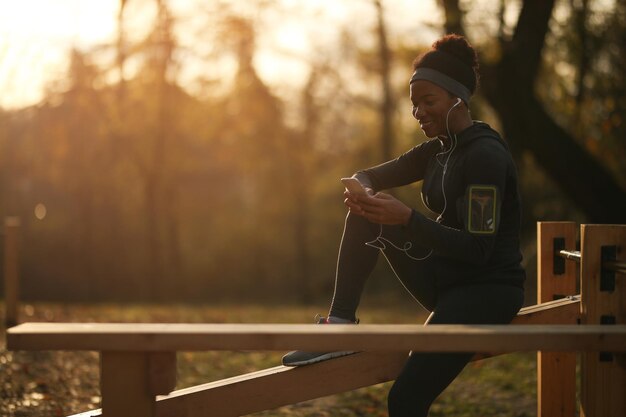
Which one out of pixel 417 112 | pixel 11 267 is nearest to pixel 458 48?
pixel 417 112

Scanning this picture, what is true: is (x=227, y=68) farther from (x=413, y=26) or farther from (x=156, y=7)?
(x=413, y=26)

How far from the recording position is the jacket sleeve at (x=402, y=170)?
151 inches

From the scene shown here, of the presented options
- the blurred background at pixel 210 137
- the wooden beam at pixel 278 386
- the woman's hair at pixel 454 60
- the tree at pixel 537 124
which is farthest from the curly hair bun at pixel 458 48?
the blurred background at pixel 210 137

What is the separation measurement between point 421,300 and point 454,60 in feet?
3.28

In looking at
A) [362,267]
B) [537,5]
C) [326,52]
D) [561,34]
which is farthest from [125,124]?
[362,267]

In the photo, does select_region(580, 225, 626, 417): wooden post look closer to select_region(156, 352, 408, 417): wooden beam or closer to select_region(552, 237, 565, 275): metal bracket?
select_region(156, 352, 408, 417): wooden beam

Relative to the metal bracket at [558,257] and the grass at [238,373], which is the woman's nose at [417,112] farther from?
the grass at [238,373]

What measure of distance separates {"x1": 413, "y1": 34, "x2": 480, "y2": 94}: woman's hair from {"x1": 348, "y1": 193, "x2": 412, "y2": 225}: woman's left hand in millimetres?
633

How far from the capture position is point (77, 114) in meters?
24.5

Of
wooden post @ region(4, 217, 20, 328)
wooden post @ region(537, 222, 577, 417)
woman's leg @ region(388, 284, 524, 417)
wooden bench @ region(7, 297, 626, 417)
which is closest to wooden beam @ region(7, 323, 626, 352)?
wooden bench @ region(7, 297, 626, 417)

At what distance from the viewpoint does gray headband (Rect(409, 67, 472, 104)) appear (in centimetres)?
346

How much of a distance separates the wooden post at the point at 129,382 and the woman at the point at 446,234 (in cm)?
77

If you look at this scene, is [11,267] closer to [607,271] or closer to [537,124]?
[537,124]

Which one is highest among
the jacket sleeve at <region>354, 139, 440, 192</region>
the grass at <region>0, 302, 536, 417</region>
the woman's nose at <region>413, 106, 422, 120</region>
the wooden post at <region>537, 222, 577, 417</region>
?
the woman's nose at <region>413, 106, 422, 120</region>
